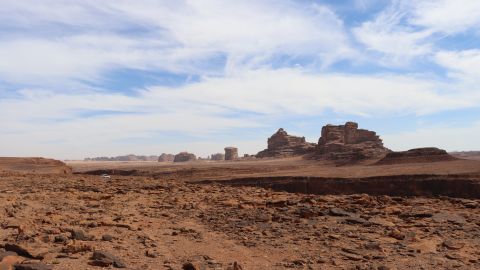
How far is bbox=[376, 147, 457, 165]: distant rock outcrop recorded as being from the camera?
115ft

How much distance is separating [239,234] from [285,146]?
62001 millimetres

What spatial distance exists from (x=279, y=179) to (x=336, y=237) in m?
16.9

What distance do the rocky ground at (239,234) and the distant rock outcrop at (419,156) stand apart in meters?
21.9

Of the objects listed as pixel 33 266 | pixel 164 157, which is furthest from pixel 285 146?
pixel 164 157

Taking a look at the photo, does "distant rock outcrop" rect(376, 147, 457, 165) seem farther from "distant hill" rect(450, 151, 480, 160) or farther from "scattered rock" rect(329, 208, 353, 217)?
"scattered rock" rect(329, 208, 353, 217)

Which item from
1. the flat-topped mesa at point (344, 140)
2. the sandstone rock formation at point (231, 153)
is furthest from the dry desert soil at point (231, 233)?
the sandstone rock formation at point (231, 153)

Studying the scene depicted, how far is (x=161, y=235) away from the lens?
31.1 feet

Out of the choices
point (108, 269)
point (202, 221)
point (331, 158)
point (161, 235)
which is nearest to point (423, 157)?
point (331, 158)

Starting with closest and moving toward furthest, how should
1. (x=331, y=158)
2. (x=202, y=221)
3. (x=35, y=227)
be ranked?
1. (x=35, y=227)
2. (x=202, y=221)
3. (x=331, y=158)

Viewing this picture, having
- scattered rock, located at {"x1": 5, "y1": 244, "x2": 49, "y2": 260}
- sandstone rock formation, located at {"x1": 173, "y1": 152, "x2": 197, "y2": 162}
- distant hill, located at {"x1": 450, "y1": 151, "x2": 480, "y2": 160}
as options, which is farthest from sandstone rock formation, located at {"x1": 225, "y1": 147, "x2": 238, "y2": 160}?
scattered rock, located at {"x1": 5, "y1": 244, "x2": 49, "y2": 260}

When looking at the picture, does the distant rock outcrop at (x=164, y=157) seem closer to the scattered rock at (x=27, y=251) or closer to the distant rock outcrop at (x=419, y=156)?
the distant rock outcrop at (x=419, y=156)

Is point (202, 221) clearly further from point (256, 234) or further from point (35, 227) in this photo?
point (35, 227)

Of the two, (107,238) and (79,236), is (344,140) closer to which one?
(107,238)

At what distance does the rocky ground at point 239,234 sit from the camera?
726 centimetres
